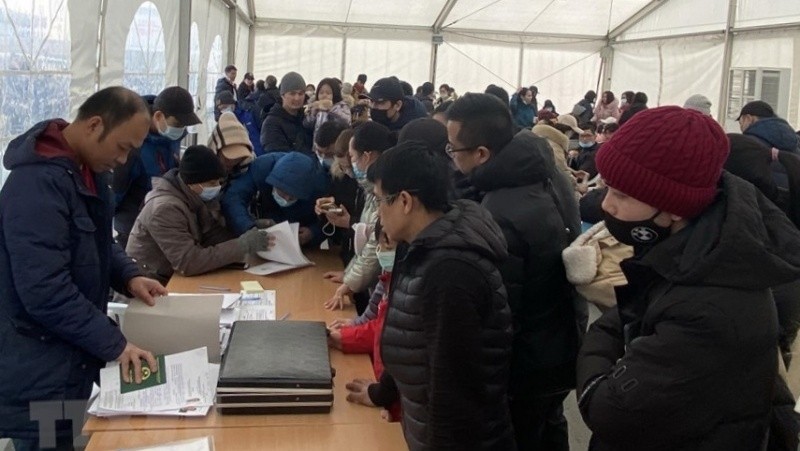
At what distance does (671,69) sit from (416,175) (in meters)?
11.1

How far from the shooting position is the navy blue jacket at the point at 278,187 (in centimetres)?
306

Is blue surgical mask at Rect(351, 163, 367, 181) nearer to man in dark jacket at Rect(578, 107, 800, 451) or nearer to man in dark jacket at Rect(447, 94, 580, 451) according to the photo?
man in dark jacket at Rect(447, 94, 580, 451)

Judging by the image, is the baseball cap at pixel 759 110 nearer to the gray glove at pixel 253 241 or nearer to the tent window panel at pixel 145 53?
the gray glove at pixel 253 241

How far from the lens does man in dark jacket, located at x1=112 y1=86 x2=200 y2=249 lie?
3244 mm

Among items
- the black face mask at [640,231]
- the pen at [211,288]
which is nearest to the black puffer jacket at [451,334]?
the black face mask at [640,231]

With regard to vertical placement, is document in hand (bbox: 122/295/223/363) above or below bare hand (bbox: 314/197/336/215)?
below

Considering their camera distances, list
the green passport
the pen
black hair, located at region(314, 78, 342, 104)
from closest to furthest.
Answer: the green passport < the pen < black hair, located at region(314, 78, 342, 104)

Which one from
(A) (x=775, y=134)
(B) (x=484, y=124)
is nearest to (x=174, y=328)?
(B) (x=484, y=124)

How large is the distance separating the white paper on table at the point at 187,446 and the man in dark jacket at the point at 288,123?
347 cm

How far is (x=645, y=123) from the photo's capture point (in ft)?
3.85

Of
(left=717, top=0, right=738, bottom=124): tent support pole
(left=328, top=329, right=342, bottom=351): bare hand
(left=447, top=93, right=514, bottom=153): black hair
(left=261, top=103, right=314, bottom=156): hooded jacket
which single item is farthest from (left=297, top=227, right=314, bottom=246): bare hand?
(left=717, top=0, right=738, bottom=124): tent support pole

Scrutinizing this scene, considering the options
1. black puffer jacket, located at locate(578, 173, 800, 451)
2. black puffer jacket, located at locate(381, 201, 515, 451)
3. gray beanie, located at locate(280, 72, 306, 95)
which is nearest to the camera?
black puffer jacket, located at locate(578, 173, 800, 451)

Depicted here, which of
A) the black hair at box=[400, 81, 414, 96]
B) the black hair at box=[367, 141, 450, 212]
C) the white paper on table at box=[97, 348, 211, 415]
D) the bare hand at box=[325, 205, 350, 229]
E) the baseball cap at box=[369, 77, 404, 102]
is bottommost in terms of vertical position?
the white paper on table at box=[97, 348, 211, 415]

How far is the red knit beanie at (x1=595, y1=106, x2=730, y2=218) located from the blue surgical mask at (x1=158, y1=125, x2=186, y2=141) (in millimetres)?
2695
